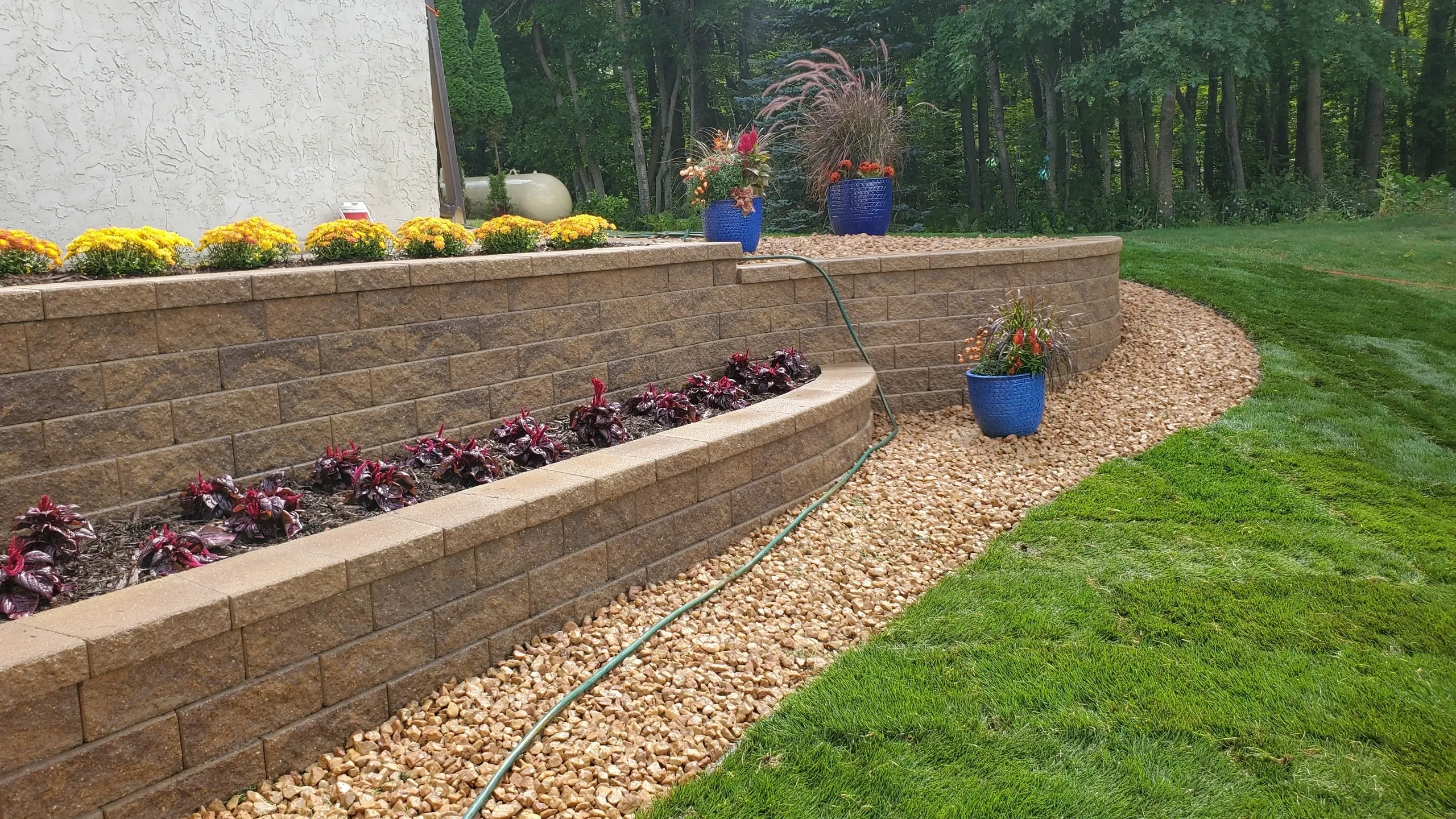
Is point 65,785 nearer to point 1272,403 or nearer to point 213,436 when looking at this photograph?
point 213,436

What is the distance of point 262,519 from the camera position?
3342 millimetres

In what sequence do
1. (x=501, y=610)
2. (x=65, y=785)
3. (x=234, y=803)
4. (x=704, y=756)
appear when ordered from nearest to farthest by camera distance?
A: 1. (x=65, y=785)
2. (x=234, y=803)
3. (x=704, y=756)
4. (x=501, y=610)

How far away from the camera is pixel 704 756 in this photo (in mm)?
2973

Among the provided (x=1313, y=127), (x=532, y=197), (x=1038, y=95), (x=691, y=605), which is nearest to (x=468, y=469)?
(x=691, y=605)

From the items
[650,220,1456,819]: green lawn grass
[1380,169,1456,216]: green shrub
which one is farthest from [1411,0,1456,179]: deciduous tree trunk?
[650,220,1456,819]: green lawn grass

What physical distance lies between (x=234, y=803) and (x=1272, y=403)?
610cm

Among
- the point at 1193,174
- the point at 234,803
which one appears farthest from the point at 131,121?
the point at 1193,174

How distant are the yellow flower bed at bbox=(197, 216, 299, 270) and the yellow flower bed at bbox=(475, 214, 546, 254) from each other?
1002 mm

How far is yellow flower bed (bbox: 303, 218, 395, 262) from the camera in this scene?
4.78 meters

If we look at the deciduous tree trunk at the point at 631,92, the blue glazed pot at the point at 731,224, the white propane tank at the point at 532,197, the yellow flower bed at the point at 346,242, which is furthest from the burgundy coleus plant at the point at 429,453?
the deciduous tree trunk at the point at 631,92

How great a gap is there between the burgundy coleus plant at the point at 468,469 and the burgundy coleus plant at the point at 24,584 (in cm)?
135

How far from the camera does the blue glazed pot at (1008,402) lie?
19.2 feet

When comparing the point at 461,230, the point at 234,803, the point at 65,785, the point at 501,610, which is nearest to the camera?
the point at 65,785

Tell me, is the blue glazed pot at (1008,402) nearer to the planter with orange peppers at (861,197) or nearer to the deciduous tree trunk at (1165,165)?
the planter with orange peppers at (861,197)
